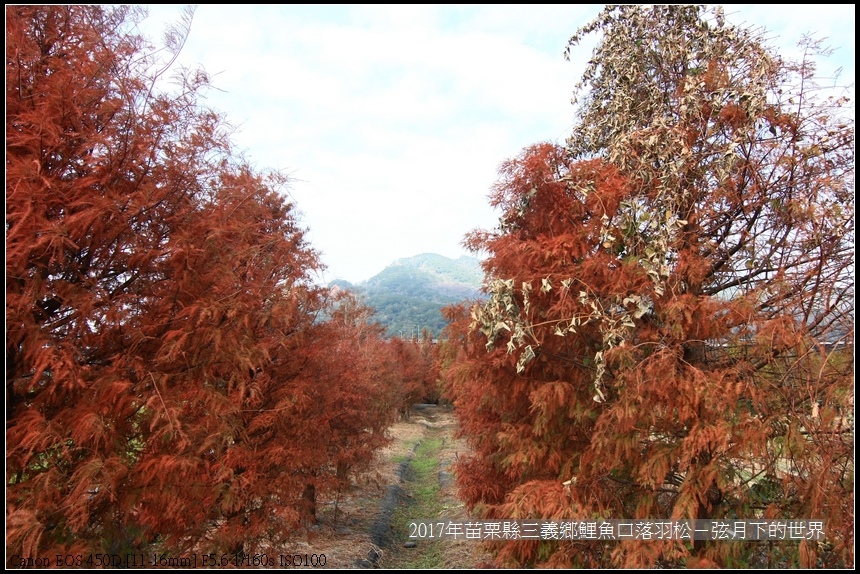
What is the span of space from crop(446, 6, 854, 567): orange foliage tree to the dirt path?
2.97 m

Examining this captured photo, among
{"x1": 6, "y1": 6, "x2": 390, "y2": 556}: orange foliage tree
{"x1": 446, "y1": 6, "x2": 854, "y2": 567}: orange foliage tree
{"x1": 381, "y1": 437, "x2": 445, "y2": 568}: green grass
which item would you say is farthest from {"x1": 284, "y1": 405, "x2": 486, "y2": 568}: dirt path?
{"x1": 6, "y1": 6, "x2": 390, "y2": 556}: orange foliage tree

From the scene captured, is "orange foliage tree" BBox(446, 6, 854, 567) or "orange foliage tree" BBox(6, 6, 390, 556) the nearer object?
"orange foliage tree" BBox(6, 6, 390, 556)

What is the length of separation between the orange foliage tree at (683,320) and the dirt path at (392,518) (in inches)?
117

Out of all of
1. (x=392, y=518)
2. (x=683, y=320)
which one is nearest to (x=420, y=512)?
(x=392, y=518)

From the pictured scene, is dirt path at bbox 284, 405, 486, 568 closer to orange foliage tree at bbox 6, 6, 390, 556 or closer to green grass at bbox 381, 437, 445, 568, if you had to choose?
green grass at bbox 381, 437, 445, 568

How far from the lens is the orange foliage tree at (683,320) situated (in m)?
3.70

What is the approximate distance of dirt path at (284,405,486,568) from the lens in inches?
333

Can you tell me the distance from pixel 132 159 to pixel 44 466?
1955 millimetres

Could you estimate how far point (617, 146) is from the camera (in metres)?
4.65

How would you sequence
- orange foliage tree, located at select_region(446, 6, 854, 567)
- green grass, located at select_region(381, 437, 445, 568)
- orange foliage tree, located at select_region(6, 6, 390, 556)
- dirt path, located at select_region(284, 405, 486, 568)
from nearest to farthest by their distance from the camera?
orange foliage tree, located at select_region(6, 6, 390, 556) < orange foliage tree, located at select_region(446, 6, 854, 567) < dirt path, located at select_region(284, 405, 486, 568) < green grass, located at select_region(381, 437, 445, 568)

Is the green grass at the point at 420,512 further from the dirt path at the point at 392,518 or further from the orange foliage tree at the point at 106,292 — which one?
the orange foliage tree at the point at 106,292

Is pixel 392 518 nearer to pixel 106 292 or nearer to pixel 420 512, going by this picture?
A: pixel 420 512

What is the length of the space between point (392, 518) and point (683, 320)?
9586 millimetres

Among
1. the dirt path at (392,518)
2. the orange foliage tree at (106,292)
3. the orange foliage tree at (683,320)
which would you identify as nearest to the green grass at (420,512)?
the dirt path at (392,518)
